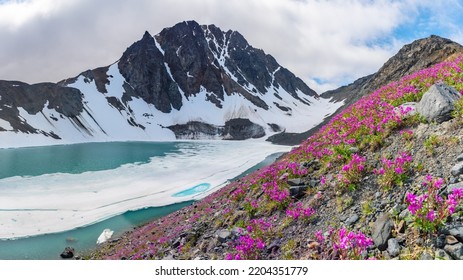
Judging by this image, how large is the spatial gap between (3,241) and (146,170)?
34086 millimetres

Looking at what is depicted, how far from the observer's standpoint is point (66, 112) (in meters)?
160

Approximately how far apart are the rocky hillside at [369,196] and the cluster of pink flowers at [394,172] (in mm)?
27

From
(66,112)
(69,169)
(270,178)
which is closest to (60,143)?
(66,112)

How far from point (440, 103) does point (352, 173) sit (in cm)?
322

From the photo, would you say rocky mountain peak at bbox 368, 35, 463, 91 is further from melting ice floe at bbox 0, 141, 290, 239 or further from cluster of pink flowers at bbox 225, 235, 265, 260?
cluster of pink flowers at bbox 225, 235, 265, 260

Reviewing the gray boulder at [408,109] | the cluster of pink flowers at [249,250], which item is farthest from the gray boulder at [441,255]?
the gray boulder at [408,109]

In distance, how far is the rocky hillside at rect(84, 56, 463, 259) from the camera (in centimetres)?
575

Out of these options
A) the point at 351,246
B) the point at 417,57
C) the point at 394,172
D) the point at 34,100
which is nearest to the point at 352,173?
the point at 394,172

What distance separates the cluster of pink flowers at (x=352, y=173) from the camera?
8539mm

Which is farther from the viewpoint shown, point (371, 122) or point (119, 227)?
point (119, 227)

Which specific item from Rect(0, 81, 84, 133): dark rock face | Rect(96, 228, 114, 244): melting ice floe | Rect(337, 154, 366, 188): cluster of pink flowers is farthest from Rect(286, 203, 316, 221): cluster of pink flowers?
Rect(0, 81, 84, 133): dark rock face

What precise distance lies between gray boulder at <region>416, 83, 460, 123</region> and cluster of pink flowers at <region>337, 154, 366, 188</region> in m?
2.32

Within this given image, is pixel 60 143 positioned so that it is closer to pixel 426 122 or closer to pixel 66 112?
pixel 66 112

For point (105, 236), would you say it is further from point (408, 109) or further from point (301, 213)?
point (408, 109)
